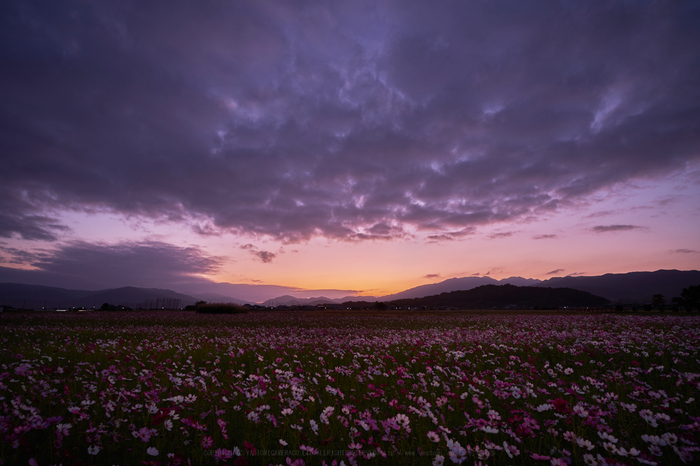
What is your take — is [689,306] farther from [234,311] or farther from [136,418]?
[234,311]

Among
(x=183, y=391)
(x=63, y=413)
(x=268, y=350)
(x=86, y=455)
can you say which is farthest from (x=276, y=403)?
(x=268, y=350)

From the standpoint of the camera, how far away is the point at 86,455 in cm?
364

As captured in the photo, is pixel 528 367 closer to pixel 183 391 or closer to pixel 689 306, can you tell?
pixel 183 391

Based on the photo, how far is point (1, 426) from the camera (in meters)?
3.24

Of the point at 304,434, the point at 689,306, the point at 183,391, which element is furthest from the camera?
the point at 689,306

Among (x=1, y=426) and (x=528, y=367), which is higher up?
(x=1, y=426)

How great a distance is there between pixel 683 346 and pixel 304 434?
12126 millimetres

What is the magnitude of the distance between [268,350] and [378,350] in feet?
12.6

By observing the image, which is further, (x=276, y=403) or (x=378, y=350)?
(x=378, y=350)

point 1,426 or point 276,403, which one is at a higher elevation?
point 1,426

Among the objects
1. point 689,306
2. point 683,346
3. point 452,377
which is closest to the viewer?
point 452,377

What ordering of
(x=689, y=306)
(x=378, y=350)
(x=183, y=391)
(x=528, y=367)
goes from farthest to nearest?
(x=689, y=306) < (x=378, y=350) < (x=528, y=367) < (x=183, y=391)

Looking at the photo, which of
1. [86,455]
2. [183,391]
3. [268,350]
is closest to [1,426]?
[86,455]

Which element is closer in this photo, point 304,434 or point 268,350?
point 304,434
